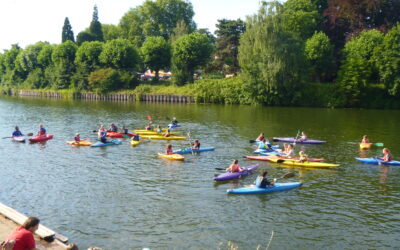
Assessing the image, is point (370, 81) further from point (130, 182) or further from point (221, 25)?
point (130, 182)

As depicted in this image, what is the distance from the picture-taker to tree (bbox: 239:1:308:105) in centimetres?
7450

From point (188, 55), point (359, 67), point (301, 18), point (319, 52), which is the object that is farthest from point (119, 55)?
point (359, 67)

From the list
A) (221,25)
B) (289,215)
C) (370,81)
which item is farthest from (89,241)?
Result: (221,25)

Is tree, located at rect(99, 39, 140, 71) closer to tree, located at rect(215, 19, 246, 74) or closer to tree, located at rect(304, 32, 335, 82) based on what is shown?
tree, located at rect(215, 19, 246, 74)

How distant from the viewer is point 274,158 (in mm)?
32438

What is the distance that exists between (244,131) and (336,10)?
54.8 m

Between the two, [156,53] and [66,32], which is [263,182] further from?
[66,32]

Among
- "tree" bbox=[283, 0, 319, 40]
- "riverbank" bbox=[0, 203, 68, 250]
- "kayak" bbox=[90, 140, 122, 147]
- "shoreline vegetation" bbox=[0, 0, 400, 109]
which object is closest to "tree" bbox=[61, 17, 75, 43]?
"shoreline vegetation" bbox=[0, 0, 400, 109]

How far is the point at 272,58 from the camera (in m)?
74.8

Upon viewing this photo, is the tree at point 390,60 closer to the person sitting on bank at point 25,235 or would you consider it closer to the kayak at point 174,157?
the kayak at point 174,157

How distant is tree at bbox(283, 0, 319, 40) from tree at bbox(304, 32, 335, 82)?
542cm

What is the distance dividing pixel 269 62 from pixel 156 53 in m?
39.9

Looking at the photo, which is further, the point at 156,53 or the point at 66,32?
the point at 66,32

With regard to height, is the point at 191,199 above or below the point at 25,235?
below
